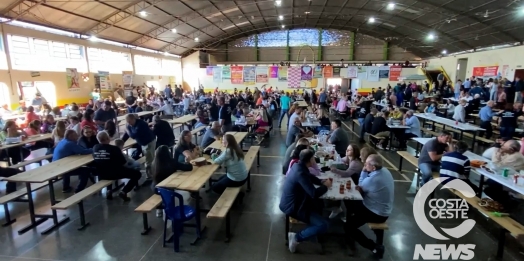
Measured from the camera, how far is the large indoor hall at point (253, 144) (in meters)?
3.63

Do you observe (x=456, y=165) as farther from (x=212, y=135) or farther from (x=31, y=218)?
(x=31, y=218)

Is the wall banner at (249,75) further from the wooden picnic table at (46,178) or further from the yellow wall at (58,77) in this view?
the wooden picnic table at (46,178)

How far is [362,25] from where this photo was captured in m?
22.4

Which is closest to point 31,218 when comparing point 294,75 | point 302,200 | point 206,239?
point 206,239

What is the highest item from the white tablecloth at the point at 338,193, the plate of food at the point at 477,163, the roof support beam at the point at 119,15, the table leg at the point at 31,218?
the roof support beam at the point at 119,15

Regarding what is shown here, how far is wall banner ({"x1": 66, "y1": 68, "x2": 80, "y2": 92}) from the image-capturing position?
1385 centimetres

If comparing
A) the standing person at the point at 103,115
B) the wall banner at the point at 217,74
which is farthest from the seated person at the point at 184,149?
the wall banner at the point at 217,74

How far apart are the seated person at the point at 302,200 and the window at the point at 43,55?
12.7 meters

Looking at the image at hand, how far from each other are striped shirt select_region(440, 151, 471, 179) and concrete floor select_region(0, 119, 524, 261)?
73cm

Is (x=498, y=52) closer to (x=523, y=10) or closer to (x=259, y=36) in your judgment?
(x=523, y=10)

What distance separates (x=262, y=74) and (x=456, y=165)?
2087 centimetres

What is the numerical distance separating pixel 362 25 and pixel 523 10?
11.5 meters

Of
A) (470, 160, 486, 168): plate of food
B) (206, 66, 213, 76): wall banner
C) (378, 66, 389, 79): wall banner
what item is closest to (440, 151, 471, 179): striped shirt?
(470, 160, 486, 168): plate of food

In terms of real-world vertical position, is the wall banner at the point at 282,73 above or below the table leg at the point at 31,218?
above
